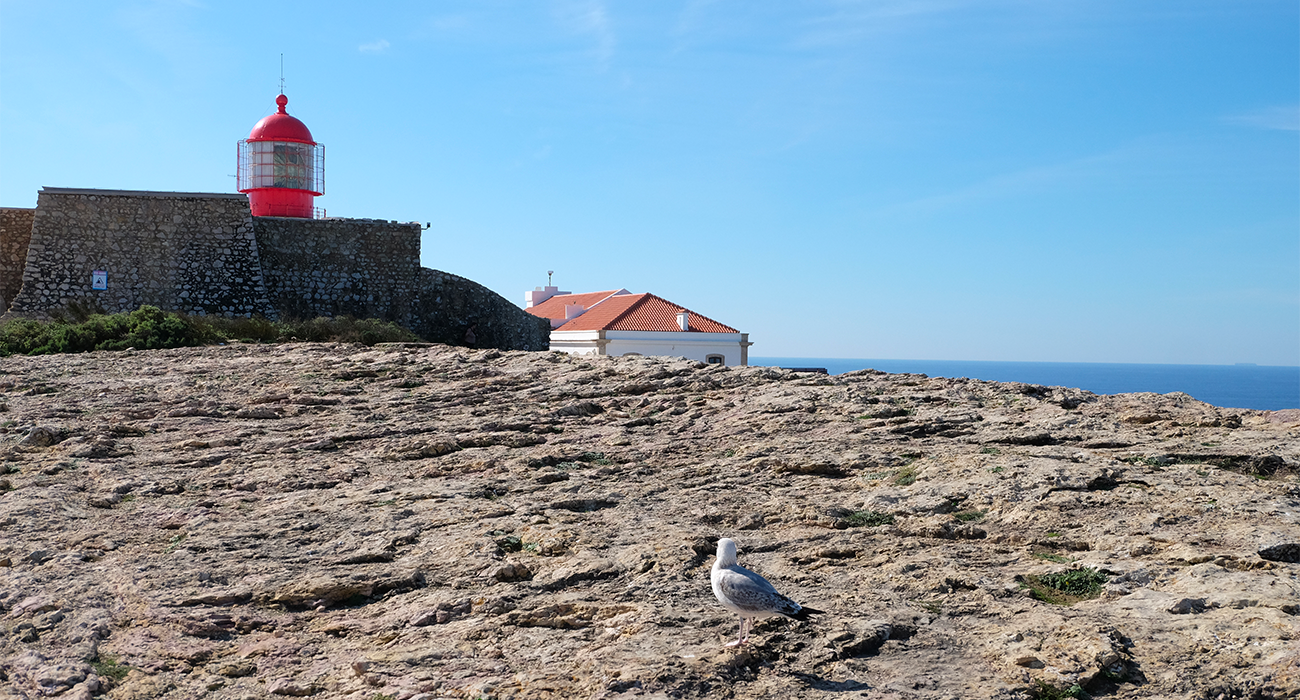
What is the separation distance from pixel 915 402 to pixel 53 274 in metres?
18.7

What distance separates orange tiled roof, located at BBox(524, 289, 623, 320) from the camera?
41.4 metres

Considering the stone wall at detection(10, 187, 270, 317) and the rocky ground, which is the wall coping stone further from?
the rocky ground

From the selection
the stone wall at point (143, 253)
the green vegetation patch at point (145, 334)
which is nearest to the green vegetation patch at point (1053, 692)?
the green vegetation patch at point (145, 334)

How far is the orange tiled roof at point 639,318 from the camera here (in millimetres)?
34500

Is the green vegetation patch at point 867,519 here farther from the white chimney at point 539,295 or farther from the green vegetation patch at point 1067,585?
the white chimney at point 539,295

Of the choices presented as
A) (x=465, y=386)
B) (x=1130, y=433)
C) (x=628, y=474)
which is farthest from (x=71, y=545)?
(x=1130, y=433)

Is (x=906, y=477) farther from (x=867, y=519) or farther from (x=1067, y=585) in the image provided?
(x=1067, y=585)

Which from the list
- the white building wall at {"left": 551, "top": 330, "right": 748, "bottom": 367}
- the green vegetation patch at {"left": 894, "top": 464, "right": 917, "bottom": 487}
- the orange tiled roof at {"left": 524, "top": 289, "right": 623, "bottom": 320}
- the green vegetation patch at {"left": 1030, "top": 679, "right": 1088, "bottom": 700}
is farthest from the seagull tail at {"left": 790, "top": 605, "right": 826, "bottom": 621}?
the orange tiled roof at {"left": 524, "top": 289, "right": 623, "bottom": 320}

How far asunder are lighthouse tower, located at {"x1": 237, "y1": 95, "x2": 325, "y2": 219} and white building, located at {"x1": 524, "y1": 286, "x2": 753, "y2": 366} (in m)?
10.4

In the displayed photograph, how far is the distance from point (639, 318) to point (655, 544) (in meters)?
29.9

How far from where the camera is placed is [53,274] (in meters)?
19.5

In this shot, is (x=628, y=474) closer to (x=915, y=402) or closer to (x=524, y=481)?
(x=524, y=481)

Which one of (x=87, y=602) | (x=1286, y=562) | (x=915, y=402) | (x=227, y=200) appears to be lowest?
(x=87, y=602)

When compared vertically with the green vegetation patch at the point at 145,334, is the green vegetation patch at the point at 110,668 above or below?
below
